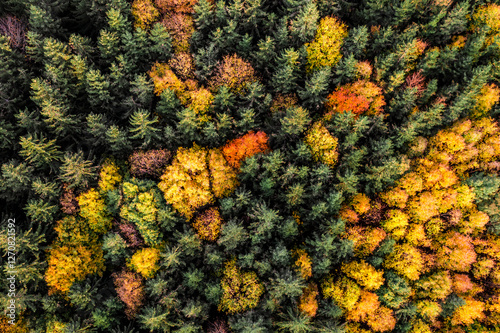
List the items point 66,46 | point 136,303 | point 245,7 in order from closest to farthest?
point 136,303 → point 66,46 → point 245,7

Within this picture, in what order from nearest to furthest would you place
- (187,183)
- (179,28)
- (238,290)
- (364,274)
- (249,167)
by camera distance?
(238,290) < (364,274) < (249,167) < (187,183) < (179,28)

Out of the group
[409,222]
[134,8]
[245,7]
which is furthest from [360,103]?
[134,8]

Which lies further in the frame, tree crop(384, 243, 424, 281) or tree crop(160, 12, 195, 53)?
tree crop(160, 12, 195, 53)

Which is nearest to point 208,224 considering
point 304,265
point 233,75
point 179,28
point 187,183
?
point 187,183

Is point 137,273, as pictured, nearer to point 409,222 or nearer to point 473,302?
point 409,222

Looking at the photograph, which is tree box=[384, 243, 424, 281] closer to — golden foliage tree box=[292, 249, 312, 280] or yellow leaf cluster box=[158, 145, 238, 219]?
golden foliage tree box=[292, 249, 312, 280]

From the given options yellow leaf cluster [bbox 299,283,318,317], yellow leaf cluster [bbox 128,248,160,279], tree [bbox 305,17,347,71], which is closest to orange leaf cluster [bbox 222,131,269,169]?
tree [bbox 305,17,347,71]

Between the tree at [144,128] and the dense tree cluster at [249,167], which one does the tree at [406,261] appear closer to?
the dense tree cluster at [249,167]

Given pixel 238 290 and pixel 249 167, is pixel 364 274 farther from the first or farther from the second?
pixel 249 167
